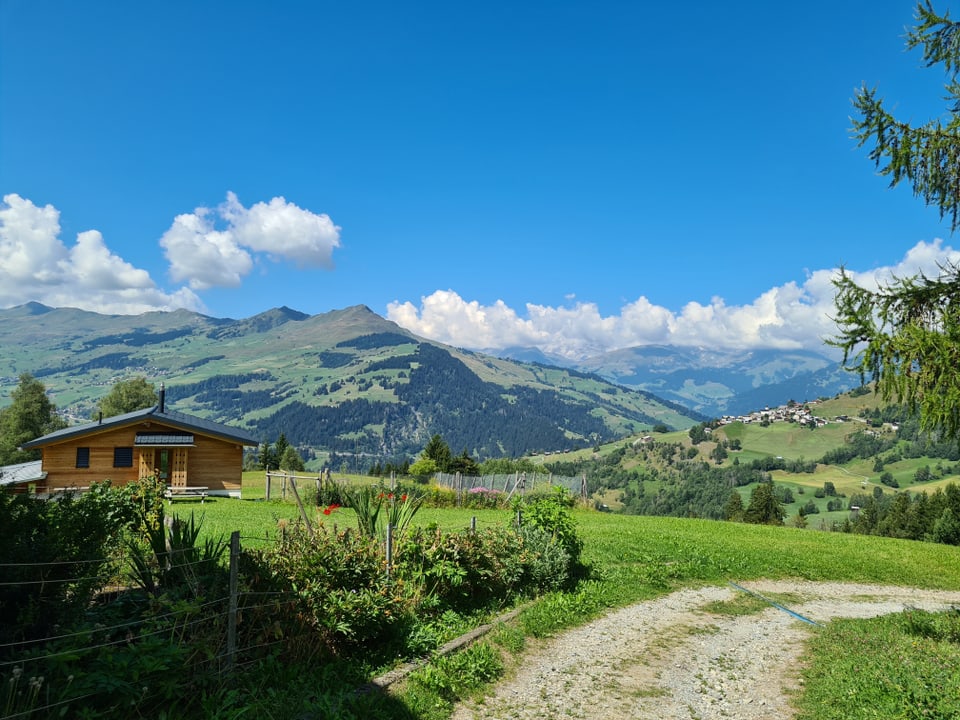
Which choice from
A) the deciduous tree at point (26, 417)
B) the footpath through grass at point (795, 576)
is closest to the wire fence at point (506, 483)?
the footpath through grass at point (795, 576)

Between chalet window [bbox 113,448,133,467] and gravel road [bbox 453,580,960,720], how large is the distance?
106 feet

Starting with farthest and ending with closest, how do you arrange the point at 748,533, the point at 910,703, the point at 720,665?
the point at 748,533 < the point at 720,665 < the point at 910,703

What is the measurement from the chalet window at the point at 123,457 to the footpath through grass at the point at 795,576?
37.7 ft

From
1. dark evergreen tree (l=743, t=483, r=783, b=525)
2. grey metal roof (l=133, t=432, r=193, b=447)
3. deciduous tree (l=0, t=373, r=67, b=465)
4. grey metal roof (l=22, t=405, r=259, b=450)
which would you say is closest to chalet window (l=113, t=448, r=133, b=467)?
grey metal roof (l=133, t=432, r=193, b=447)

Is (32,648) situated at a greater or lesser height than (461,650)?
greater

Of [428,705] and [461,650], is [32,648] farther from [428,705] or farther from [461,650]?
[461,650]

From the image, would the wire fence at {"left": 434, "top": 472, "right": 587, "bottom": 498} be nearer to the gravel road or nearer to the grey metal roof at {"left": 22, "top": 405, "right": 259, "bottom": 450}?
the grey metal roof at {"left": 22, "top": 405, "right": 259, "bottom": 450}

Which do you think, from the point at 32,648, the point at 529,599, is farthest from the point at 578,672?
the point at 32,648

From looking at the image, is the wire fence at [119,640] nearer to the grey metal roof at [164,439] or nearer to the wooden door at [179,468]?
the grey metal roof at [164,439]

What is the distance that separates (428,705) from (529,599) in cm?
457

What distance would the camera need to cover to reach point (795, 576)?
49.3ft

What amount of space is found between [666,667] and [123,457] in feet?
113

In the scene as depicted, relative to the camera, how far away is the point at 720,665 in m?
8.20

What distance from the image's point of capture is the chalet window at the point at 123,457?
109 feet
